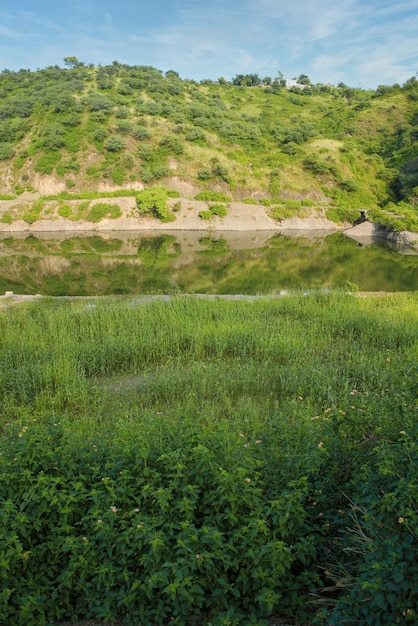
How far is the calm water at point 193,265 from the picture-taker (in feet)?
97.7

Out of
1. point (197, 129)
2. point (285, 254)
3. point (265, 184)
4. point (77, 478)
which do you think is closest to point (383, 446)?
point (77, 478)

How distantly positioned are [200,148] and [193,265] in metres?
50.3

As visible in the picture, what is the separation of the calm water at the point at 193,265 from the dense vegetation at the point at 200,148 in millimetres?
18854

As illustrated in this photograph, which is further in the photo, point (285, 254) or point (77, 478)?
point (285, 254)

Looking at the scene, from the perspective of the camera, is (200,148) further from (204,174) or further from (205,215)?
(205,215)

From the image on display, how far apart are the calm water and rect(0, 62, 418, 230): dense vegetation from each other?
742 inches

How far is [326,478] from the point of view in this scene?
215 inches

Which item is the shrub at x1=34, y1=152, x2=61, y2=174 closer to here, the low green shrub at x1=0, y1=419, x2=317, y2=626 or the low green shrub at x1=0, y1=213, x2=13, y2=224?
the low green shrub at x1=0, y1=213, x2=13, y2=224

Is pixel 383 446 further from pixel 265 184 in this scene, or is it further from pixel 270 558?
pixel 265 184

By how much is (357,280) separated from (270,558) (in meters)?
29.7

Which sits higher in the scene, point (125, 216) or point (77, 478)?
point (125, 216)

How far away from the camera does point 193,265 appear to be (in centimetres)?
3772

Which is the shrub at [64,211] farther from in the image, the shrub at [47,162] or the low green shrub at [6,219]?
the shrub at [47,162]

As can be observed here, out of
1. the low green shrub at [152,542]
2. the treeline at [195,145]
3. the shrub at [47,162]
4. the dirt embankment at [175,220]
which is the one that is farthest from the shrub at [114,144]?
the low green shrub at [152,542]
